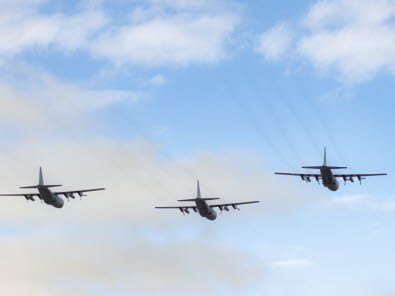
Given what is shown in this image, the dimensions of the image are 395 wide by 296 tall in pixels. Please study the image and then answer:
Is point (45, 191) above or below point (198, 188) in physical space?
below

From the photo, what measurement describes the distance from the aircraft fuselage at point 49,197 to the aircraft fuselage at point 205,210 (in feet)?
85.7

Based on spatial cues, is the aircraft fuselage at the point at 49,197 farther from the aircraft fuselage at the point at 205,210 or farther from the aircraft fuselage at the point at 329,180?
the aircraft fuselage at the point at 329,180

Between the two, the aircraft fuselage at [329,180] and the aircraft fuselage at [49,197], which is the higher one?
the aircraft fuselage at [329,180]

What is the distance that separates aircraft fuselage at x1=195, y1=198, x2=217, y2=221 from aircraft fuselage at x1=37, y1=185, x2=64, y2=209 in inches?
1028

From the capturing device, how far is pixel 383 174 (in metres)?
160

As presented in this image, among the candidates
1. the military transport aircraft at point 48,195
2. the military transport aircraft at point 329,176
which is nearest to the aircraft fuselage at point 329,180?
the military transport aircraft at point 329,176

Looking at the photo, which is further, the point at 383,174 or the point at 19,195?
Result: the point at 19,195

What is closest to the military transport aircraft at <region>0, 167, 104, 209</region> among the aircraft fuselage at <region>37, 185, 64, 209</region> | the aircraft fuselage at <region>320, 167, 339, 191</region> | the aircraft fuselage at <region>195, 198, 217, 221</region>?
the aircraft fuselage at <region>37, 185, 64, 209</region>

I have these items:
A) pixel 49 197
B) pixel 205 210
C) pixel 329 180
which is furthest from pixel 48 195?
pixel 329 180

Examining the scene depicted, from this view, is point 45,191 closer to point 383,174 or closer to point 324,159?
point 324,159

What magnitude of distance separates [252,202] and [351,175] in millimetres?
20537

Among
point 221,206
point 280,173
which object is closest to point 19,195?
point 221,206

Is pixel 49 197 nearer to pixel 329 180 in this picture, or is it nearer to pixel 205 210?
pixel 205 210

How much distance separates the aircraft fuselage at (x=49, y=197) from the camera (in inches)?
6211
